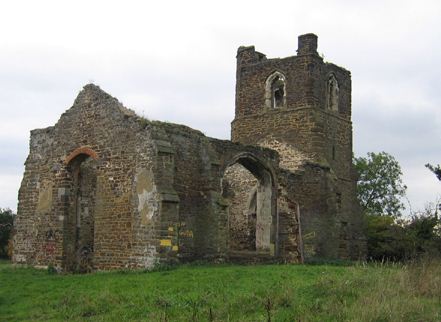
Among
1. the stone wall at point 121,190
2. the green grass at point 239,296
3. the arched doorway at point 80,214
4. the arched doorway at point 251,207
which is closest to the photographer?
the green grass at point 239,296

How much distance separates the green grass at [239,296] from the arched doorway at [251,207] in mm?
7300

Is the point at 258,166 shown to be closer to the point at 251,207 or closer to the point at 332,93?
the point at 251,207

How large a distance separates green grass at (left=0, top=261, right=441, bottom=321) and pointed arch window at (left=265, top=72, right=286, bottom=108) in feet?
44.4

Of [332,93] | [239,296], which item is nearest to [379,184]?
[332,93]

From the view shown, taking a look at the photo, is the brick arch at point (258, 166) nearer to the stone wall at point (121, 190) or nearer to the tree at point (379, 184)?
the stone wall at point (121, 190)

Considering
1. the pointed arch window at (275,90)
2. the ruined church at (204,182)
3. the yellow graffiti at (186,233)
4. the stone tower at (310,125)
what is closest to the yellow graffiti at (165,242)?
the ruined church at (204,182)

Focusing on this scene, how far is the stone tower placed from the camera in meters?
25.3

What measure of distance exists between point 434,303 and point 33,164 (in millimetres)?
15679

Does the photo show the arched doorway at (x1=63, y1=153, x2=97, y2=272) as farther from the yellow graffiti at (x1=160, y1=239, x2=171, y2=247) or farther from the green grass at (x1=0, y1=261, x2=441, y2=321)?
the green grass at (x1=0, y1=261, x2=441, y2=321)

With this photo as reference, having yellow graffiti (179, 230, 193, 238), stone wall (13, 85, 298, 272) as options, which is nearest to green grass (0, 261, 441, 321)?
stone wall (13, 85, 298, 272)

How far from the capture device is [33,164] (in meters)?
22.1

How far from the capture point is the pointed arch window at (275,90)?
2839 centimetres

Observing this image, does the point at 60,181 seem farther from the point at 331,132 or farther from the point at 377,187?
the point at 377,187

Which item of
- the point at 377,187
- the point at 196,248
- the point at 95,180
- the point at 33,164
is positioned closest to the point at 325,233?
the point at 196,248
